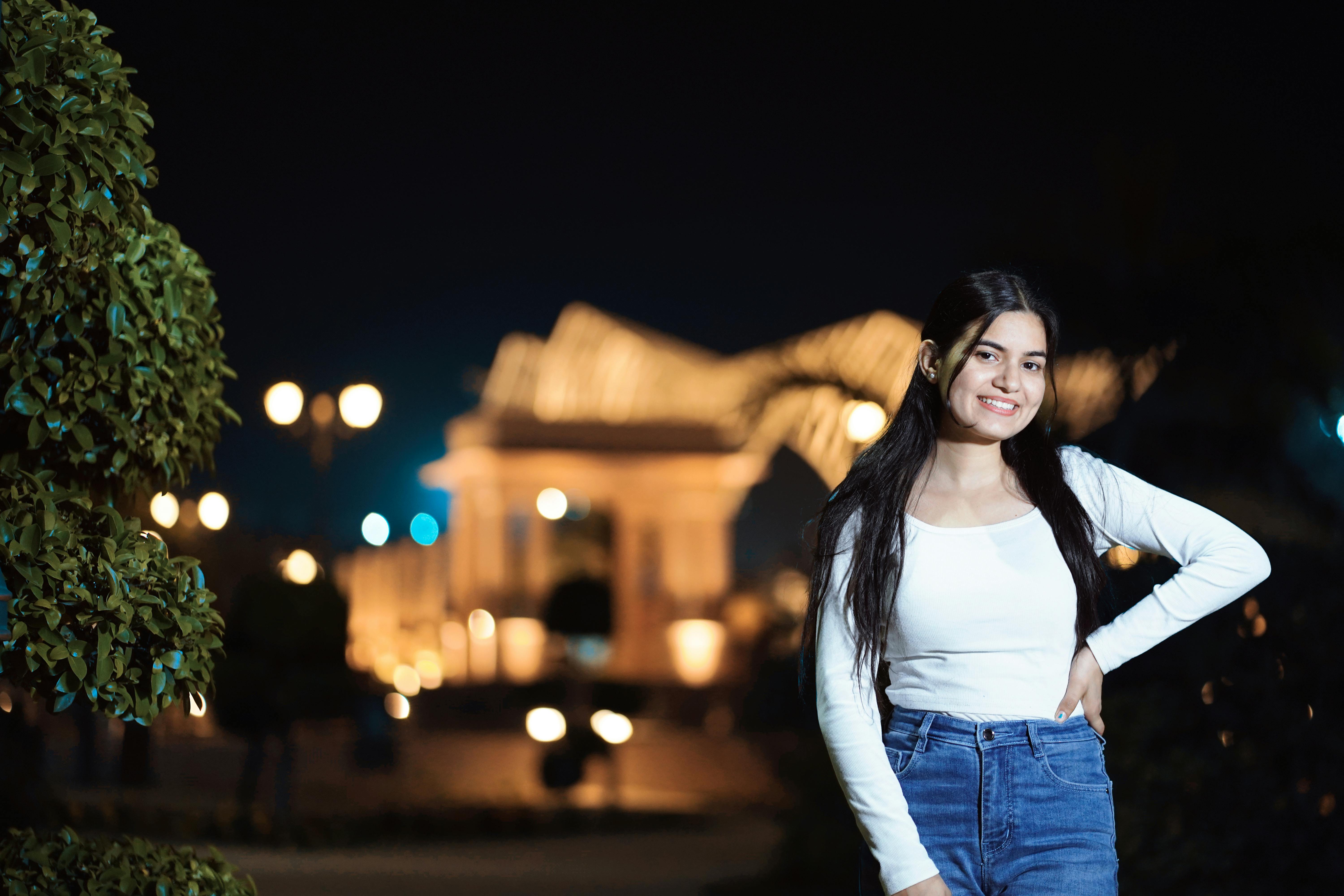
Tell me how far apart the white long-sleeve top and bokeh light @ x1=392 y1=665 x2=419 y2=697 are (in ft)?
95.0

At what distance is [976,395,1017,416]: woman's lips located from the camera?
7.21 ft

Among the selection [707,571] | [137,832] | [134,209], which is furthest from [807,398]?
[707,571]

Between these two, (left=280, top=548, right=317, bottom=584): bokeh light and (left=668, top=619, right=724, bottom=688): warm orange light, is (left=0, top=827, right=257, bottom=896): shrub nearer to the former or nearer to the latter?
(left=280, top=548, right=317, bottom=584): bokeh light

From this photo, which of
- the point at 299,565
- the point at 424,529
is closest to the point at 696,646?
the point at 424,529

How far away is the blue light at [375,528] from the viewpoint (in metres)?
37.3

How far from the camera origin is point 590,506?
4162cm

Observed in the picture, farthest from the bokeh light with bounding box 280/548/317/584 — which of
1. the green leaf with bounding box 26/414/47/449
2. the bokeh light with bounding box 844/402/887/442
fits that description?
the green leaf with bounding box 26/414/47/449

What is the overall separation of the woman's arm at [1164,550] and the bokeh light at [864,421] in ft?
17.6

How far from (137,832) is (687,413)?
2878 centimetres

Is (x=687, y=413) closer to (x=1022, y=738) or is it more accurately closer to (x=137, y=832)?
(x=137, y=832)

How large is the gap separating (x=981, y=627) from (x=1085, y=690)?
236 millimetres

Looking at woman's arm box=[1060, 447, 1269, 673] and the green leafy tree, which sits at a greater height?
the green leafy tree

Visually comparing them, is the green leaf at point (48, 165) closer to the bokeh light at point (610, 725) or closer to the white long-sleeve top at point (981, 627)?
the white long-sleeve top at point (981, 627)

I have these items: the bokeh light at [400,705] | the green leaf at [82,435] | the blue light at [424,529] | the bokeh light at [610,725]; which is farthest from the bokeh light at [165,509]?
the blue light at [424,529]
